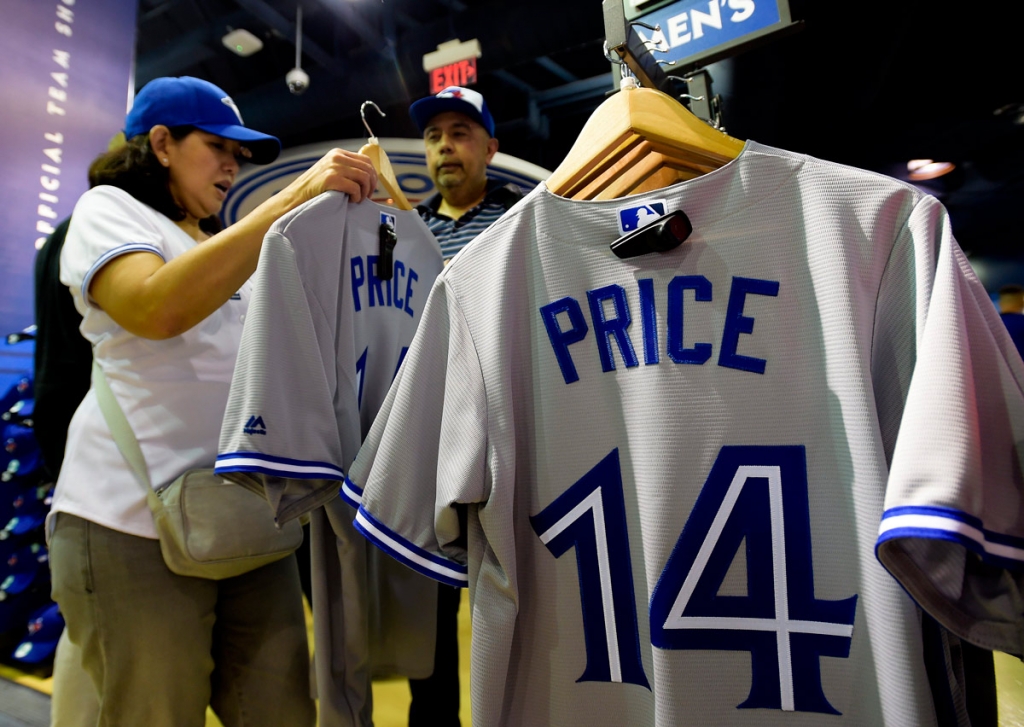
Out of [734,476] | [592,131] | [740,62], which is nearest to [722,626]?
[734,476]

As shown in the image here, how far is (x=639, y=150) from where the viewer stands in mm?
767

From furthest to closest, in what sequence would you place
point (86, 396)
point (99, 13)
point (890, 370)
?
point (99, 13) < point (86, 396) < point (890, 370)

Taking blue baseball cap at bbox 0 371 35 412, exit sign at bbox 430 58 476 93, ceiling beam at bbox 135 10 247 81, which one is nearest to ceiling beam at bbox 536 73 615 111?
exit sign at bbox 430 58 476 93

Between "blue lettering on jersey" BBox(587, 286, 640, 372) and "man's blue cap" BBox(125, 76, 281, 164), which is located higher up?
"man's blue cap" BBox(125, 76, 281, 164)

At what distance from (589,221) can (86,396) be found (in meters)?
1.01

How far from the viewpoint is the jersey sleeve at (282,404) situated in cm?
83

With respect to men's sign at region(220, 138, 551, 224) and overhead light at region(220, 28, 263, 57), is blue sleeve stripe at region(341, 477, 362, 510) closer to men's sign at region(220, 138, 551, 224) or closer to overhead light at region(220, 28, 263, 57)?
men's sign at region(220, 138, 551, 224)

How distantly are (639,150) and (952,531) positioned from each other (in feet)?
1.78

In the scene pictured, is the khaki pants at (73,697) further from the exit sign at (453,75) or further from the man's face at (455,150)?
the exit sign at (453,75)

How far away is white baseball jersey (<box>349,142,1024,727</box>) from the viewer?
0.60 m

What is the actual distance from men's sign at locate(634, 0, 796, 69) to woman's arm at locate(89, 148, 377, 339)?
3.10ft

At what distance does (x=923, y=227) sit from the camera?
609 millimetres

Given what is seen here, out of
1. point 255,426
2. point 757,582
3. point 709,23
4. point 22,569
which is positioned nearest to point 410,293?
point 255,426

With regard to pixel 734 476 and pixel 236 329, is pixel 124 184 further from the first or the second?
pixel 734 476
